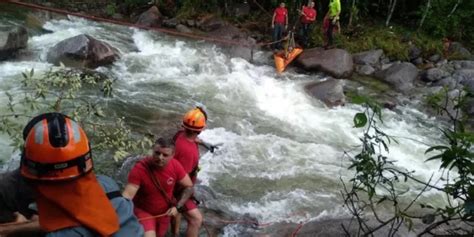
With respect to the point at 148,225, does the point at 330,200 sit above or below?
below

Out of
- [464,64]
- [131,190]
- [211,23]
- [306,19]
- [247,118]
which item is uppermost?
[131,190]

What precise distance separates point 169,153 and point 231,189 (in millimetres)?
2957

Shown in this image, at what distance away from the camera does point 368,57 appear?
44.4 feet

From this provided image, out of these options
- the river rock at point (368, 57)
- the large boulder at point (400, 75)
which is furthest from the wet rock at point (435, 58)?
the river rock at point (368, 57)

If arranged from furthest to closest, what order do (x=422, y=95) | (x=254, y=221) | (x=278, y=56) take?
(x=278, y=56), (x=422, y=95), (x=254, y=221)

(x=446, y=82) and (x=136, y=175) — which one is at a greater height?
(x=136, y=175)

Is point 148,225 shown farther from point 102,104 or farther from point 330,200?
point 102,104

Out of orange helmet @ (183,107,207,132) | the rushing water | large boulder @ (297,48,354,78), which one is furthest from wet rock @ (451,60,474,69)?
orange helmet @ (183,107,207,132)

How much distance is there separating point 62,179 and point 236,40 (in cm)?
1281

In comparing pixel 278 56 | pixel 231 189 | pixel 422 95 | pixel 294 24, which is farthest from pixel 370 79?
pixel 231 189

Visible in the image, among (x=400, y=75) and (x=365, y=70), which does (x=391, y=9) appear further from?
(x=400, y=75)

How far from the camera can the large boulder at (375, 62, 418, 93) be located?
486 inches

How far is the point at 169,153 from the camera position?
3711mm

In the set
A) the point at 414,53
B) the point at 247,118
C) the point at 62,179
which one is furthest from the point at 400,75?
the point at 62,179
